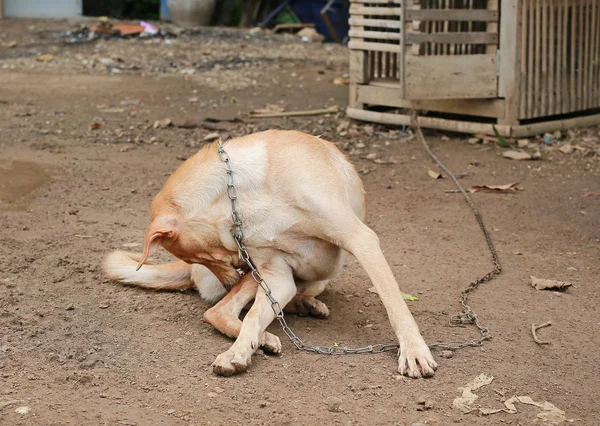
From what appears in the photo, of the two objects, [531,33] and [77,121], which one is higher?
[531,33]

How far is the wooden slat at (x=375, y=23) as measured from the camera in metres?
8.81

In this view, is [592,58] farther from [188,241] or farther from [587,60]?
[188,241]

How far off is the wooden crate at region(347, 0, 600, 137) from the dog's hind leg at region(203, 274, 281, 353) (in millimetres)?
4302

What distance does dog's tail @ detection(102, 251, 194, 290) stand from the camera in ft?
16.3

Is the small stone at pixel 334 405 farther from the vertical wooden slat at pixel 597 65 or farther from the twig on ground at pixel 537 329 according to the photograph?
the vertical wooden slat at pixel 597 65

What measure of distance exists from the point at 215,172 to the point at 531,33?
16.1 feet

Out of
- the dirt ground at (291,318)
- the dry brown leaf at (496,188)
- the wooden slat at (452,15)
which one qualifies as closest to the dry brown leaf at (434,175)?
the dirt ground at (291,318)

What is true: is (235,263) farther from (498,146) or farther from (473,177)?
(498,146)

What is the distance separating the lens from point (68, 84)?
1134cm

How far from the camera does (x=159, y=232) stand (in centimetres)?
409

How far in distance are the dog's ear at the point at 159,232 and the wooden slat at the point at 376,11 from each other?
516 centimetres

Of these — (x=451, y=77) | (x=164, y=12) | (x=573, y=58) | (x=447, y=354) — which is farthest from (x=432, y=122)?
(x=164, y=12)

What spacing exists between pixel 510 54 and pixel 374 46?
157 cm

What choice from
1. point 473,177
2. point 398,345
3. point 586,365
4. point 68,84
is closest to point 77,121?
point 68,84
